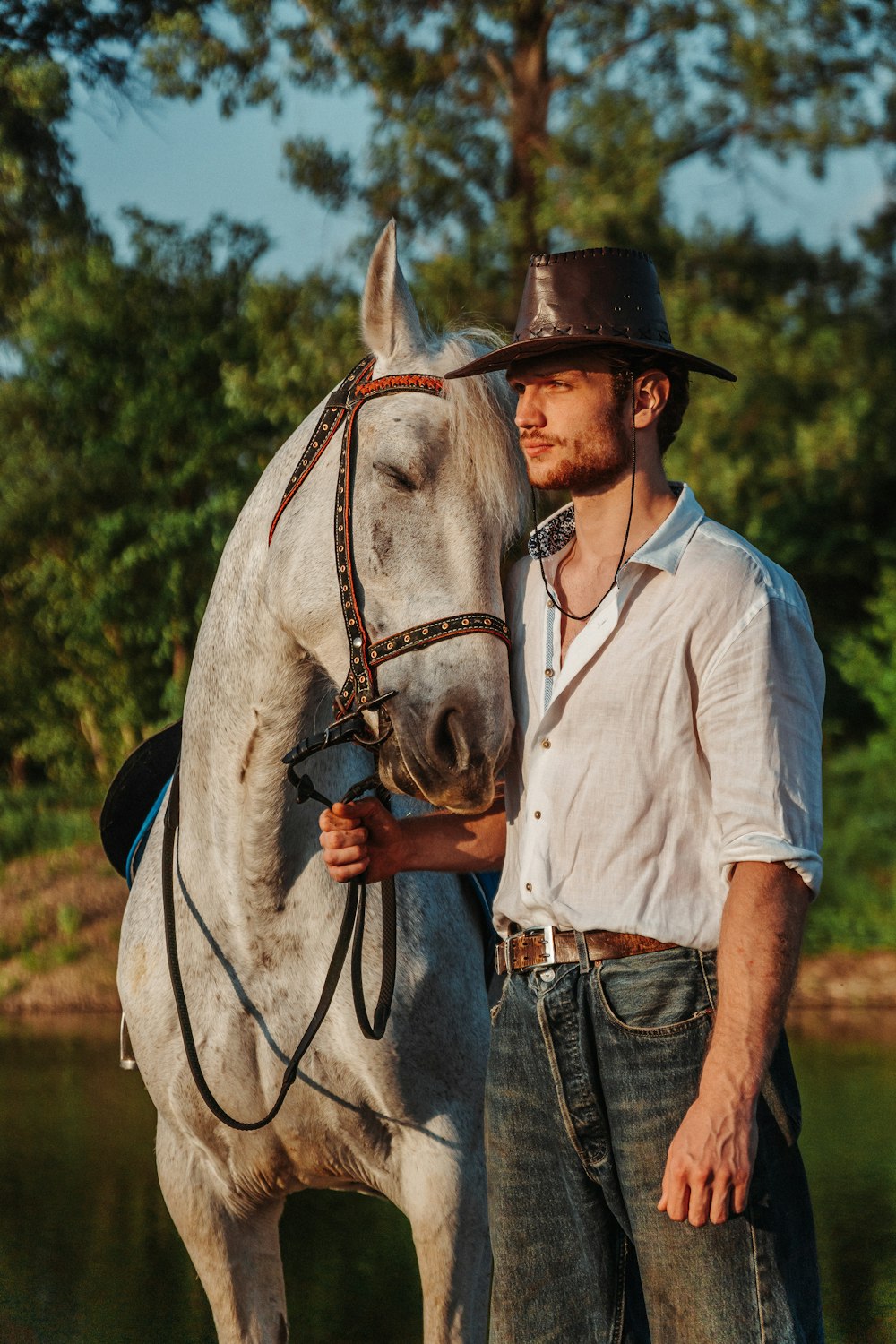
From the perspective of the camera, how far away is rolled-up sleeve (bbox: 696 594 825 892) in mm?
1648

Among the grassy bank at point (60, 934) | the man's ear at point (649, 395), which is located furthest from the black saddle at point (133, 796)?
the grassy bank at point (60, 934)

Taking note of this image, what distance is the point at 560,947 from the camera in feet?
5.99

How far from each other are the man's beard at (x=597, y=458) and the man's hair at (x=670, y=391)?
4 cm

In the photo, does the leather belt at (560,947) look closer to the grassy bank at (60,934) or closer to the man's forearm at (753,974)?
the man's forearm at (753,974)

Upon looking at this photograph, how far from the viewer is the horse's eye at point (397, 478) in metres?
2.21

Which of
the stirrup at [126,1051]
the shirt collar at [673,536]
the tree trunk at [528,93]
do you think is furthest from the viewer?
the tree trunk at [528,93]

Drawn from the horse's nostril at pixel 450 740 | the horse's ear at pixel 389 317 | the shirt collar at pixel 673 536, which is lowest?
the horse's nostril at pixel 450 740

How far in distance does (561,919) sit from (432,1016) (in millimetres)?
905

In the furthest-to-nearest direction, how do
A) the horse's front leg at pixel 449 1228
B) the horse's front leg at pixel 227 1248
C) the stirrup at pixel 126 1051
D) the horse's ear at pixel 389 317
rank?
the stirrup at pixel 126 1051 → the horse's front leg at pixel 227 1248 → the horse's front leg at pixel 449 1228 → the horse's ear at pixel 389 317

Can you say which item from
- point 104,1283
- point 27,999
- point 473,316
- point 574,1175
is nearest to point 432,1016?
point 574,1175

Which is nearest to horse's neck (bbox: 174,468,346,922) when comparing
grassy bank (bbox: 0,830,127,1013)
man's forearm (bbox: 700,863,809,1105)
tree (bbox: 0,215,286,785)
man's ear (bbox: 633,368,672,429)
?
man's ear (bbox: 633,368,672,429)

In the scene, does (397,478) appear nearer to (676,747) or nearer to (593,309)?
(593,309)

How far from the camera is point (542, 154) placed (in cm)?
1308

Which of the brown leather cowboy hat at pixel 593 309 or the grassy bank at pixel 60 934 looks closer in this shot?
the brown leather cowboy hat at pixel 593 309
